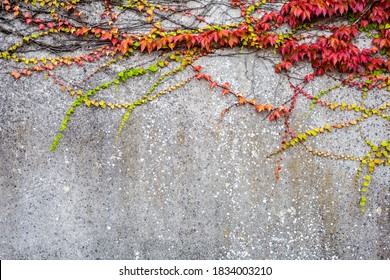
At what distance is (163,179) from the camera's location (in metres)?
3.45

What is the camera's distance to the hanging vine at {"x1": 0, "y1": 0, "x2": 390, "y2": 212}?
3391 millimetres

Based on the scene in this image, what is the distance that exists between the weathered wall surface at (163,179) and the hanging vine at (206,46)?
0.08m

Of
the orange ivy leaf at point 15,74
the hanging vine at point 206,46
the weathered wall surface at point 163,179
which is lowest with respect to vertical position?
the weathered wall surface at point 163,179

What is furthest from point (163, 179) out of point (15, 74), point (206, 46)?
point (15, 74)

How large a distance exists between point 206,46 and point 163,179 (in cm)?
117

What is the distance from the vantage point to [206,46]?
3389 mm

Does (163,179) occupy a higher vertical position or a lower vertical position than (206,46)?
lower

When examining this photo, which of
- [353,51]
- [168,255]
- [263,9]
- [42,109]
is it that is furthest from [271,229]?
[42,109]

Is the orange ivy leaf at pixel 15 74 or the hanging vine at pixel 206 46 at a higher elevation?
the hanging vine at pixel 206 46

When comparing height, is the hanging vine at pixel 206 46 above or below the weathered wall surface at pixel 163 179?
above

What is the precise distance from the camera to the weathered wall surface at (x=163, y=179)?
3.43 meters

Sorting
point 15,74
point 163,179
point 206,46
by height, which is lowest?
point 163,179

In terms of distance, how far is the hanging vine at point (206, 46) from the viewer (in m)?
3.39

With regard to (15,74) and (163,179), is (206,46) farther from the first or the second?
(15,74)
